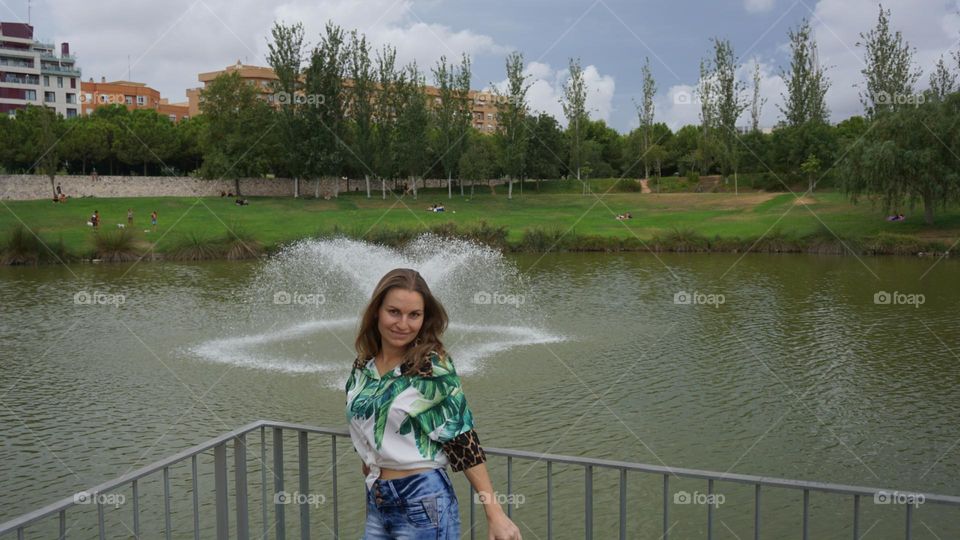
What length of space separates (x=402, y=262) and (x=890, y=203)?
32211 millimetres

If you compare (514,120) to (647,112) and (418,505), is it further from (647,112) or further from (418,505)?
(418,505)

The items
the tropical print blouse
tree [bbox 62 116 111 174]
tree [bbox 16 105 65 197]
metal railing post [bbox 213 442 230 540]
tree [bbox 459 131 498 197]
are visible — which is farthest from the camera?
tree [bbox 62 116 111 174]

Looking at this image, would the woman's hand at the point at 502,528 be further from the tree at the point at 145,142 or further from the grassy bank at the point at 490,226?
the tree at the point at 145,142

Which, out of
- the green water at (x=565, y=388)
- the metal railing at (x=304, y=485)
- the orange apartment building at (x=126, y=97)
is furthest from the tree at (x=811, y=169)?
the orange apartment building at (x=126, y=97)

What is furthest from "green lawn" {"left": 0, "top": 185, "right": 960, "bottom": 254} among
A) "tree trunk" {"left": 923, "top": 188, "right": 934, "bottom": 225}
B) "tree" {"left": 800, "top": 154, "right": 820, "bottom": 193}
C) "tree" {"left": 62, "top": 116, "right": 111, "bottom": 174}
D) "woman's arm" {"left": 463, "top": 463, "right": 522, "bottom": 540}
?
"woman's arm" {"left": 463, "top": 463, "right": 522, "bottom": 540}

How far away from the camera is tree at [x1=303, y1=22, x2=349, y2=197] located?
68.9 meters

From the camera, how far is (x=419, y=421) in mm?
3799

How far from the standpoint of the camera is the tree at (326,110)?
226ft

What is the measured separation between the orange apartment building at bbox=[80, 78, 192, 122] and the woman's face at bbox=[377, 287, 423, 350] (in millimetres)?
135211

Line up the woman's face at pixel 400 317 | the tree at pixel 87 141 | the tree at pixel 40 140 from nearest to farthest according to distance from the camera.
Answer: the woman's face at pixel 400 317 < the tree at pixel 40 140 < the tree at pixel 87 141

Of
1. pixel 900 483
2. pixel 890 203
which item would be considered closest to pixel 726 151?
pixel 890 203

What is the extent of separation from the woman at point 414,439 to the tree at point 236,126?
6920 centimetres

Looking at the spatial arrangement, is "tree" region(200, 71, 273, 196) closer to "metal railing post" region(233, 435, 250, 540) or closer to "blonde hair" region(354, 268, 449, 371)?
"metal railing post" region(233, 435, 250, 540)

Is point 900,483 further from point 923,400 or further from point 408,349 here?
point 408,349
